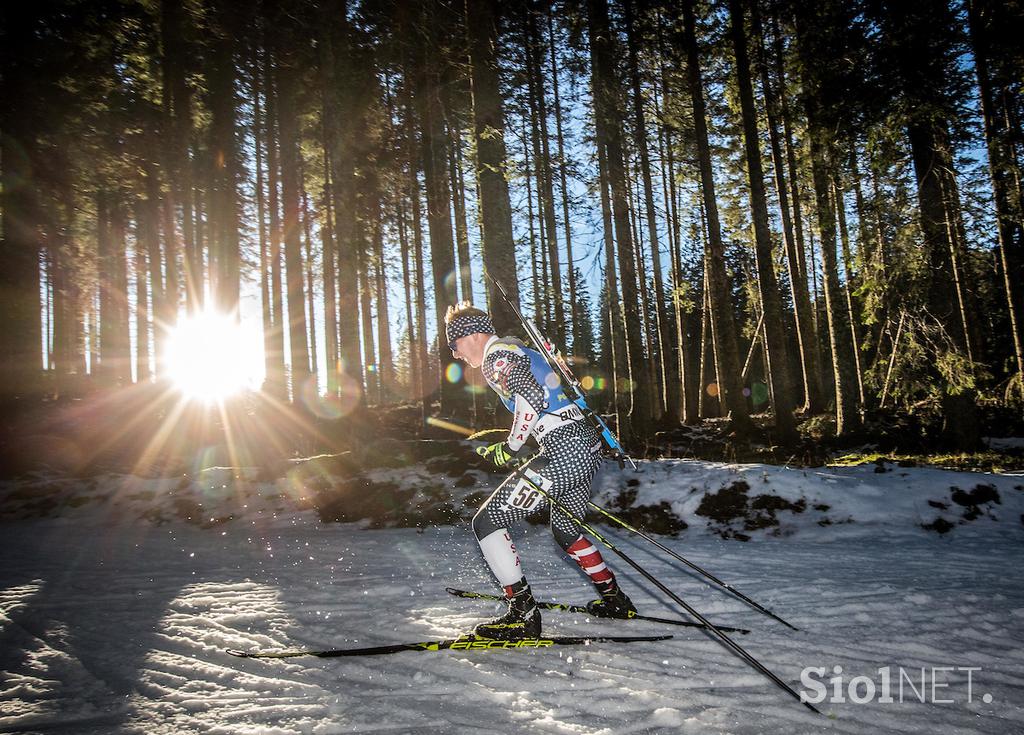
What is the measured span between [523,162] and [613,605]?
12.5 meters

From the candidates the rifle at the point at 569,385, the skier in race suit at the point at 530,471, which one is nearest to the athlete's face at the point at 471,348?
the skier in race suit at the point at 530,471

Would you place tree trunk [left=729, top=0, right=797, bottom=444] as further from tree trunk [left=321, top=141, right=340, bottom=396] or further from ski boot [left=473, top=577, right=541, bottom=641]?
ski boot [left=473, top=577, right=541, bottom=641]

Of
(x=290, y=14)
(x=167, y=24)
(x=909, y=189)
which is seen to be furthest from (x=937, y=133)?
(x=167, y=24)

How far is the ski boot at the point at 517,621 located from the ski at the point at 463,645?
45 millimetres

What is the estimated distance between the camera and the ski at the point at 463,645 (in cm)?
330

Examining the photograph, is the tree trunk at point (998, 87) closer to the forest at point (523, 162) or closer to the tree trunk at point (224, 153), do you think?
the forest at point (523, 162)

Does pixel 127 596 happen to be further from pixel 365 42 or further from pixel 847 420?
pixel 847 420

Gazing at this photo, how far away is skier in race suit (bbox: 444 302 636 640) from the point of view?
3.64 m

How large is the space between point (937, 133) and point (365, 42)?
12507 mm

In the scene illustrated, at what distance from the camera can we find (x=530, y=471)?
3.75 meters

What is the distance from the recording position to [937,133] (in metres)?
9.30

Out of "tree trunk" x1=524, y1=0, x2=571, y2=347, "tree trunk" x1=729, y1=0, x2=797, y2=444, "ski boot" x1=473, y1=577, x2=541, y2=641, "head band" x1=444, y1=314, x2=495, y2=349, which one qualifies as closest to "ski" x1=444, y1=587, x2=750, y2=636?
"ski boot" x1=473, y1=577, x2=541, y2=641

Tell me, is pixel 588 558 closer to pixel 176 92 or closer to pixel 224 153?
pixel 224 153

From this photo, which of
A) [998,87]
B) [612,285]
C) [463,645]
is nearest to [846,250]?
[998,87]
